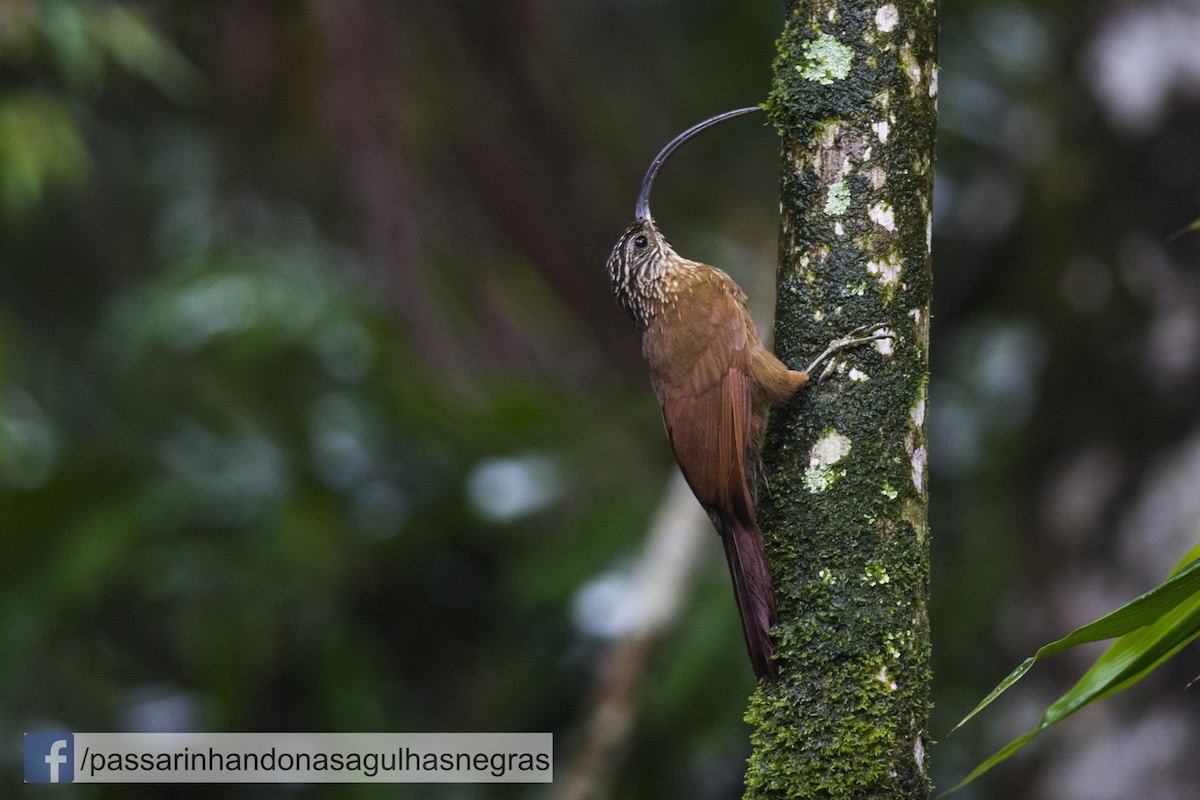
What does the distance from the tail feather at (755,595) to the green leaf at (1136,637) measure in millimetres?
768

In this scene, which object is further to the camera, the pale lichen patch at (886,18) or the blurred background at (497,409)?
the blurred background at (497,409)

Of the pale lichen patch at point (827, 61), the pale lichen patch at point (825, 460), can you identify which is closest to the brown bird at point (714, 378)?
the pale lichen patch at point (825, 460)

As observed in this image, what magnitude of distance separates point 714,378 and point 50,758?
12.9 feet

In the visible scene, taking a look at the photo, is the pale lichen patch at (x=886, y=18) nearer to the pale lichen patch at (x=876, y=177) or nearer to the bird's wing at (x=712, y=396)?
the pale lichen patch at (x=876, y=177)

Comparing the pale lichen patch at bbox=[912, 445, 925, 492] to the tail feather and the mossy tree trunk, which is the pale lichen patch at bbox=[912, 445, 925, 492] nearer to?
the mossy tree trunk

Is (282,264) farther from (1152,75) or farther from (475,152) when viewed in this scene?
(1152,75)

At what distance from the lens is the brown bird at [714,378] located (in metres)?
2.14

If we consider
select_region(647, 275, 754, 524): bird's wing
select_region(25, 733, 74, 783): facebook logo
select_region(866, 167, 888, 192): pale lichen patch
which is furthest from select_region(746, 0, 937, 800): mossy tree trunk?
select_region(25, 733, 74, 783): facebook logo

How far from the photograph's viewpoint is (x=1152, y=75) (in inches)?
162

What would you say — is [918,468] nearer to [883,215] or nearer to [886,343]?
[886,343]

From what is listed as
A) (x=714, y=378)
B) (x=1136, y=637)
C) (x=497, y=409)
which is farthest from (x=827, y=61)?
(x=497, y=409)

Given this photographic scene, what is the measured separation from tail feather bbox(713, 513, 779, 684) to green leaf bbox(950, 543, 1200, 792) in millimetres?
768

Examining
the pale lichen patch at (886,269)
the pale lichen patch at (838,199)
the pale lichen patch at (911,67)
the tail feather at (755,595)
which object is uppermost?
the pale lichen patch at (911,67)

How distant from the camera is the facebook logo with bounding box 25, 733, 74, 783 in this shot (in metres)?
4.92
